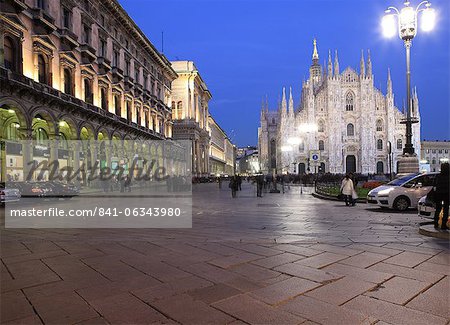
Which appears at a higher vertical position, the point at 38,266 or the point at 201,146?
the point at 201,146

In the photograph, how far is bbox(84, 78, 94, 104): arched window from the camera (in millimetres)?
31219

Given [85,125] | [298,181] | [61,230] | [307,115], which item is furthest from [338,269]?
[307,115]

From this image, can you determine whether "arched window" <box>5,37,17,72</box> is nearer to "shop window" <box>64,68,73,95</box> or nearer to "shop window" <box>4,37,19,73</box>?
"shop window" <box>4,37,19,73</box>

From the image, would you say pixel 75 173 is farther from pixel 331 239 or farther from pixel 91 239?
pixel 331 239

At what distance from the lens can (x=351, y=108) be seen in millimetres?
78562

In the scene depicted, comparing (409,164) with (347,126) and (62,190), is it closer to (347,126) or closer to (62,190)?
(62,190)

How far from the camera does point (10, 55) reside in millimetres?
22172

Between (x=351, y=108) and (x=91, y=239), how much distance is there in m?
77.7

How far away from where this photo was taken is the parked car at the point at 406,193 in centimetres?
1388

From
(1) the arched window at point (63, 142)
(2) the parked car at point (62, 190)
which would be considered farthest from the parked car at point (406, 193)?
(1) the arched window at point (63, 142)

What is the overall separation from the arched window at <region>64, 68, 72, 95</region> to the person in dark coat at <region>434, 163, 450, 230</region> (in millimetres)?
26598

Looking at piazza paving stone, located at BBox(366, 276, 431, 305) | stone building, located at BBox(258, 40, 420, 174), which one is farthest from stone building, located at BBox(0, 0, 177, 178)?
→ stone building, located at BBox(258, 40, 420, 174)

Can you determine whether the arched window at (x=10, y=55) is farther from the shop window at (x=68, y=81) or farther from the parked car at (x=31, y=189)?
the parked car at (x=31, y=189)

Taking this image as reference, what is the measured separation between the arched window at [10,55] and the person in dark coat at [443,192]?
74.7 ft
